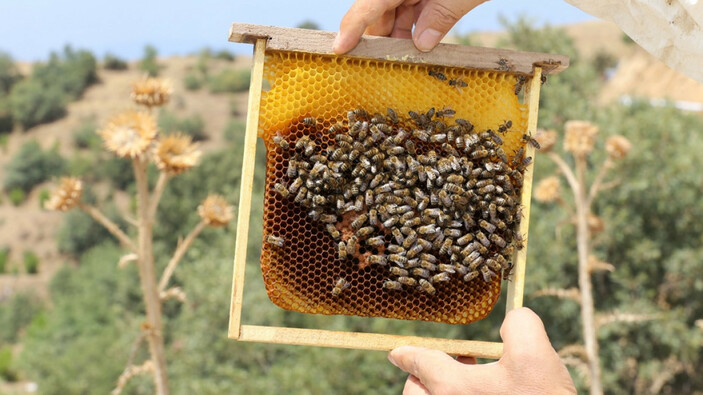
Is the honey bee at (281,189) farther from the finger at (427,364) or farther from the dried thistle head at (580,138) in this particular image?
the dried thistle head at (580,138)

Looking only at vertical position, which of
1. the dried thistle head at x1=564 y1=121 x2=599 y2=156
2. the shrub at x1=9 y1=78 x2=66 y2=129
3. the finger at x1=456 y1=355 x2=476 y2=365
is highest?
the dried thistle head at x1=564 y1=121 x2=599 y2=156

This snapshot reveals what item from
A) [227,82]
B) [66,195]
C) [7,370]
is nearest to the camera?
[66,195]

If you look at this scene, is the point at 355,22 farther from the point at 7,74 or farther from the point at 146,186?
the point at 7,74

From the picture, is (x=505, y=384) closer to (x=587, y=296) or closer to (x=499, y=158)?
(x=499, y=158)

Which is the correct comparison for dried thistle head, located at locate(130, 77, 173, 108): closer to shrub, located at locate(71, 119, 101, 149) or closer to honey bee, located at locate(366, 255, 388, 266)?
honey bee, located at locate(366, 255, 388, 266)

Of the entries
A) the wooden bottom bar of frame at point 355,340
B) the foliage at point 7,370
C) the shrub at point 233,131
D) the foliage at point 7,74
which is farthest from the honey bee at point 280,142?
the foliage at point 7,74

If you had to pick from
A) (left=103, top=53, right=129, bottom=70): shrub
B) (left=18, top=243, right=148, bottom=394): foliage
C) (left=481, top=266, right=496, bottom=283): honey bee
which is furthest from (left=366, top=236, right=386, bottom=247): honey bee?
(left=103, top=53, right=129, bottom=70): shrub

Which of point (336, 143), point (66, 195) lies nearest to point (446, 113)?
point (336, 143)
